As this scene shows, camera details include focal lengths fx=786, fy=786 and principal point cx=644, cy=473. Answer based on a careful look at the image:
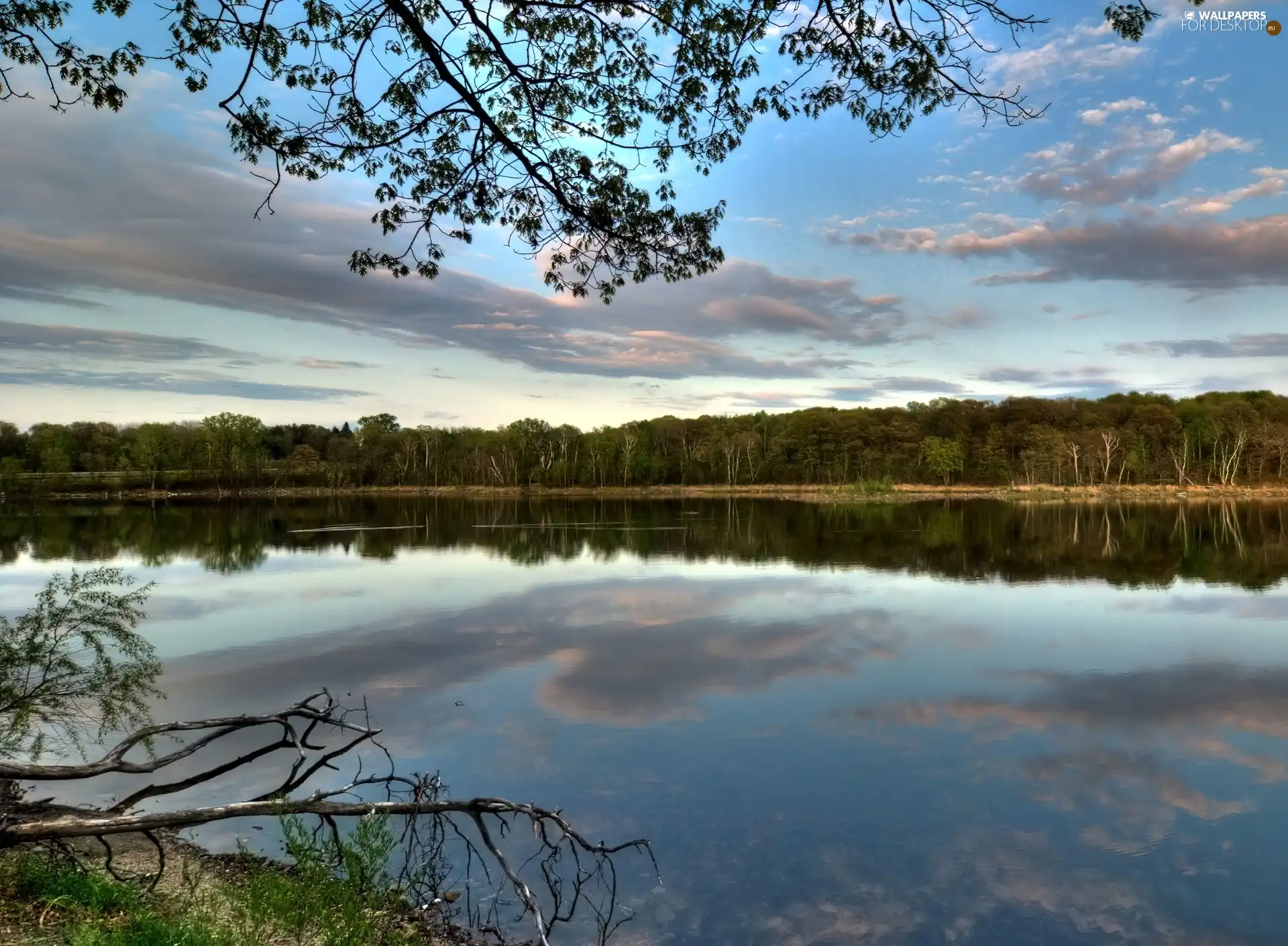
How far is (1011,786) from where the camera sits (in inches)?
349

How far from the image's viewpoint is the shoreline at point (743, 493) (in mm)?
76562

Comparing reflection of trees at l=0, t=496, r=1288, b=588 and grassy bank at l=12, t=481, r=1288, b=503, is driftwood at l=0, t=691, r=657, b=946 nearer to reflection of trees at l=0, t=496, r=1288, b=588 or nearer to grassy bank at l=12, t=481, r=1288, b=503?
reflection of trees at l=0, t=496, r=1288, b=588

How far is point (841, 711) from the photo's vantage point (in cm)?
1170

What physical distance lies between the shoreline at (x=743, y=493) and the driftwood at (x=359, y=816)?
68.8m

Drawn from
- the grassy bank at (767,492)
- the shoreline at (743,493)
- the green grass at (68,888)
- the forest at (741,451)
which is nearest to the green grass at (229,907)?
the green grass at (68,888)

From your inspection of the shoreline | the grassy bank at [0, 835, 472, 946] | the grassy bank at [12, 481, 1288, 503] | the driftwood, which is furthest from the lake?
the grassy bank at [12, 481, 1288, 503]

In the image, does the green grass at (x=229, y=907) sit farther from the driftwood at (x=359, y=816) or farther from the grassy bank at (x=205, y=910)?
the driftwood at (x=359, y=816)

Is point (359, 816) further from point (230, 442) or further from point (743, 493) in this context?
point (230, 442)

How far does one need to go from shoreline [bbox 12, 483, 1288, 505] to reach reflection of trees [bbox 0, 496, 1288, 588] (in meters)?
11.0

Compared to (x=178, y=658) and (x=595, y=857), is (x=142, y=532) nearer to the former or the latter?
(x=178, y=658)

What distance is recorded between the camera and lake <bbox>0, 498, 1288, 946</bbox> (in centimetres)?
674

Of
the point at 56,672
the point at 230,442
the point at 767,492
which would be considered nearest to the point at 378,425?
the point at 230,442

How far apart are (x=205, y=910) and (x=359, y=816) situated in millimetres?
1307

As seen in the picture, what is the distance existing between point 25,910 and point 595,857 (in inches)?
167
